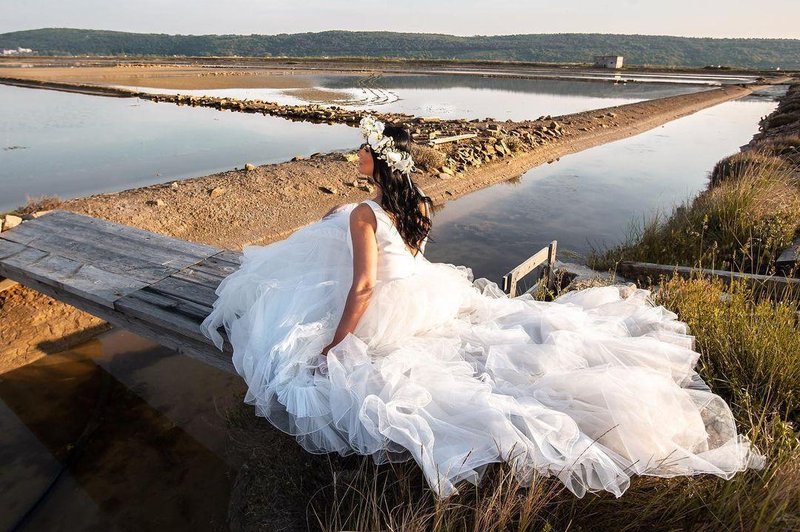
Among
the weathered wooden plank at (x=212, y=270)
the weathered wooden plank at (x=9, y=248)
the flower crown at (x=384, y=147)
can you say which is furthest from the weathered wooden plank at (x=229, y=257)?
the flower crown at (x=384, y=147)

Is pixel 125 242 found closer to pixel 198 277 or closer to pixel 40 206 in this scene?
pixel 198 277

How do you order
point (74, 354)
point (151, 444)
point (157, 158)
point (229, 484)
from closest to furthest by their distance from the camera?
point (229, 484) → point (151, 444) → point (74, 354) → point (157, 158)

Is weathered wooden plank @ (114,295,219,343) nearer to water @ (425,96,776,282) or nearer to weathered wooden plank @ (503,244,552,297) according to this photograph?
weathered wooden plank @ (503,244,552,297)

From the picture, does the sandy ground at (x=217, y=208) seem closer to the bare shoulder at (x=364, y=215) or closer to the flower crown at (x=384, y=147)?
the bare shoulder at (x=364, y=215)

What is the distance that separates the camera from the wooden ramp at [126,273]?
403cm

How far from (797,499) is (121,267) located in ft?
17.6

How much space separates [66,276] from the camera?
4742mm

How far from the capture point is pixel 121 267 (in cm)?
490

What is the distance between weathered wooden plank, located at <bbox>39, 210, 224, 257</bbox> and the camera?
5.20 meters

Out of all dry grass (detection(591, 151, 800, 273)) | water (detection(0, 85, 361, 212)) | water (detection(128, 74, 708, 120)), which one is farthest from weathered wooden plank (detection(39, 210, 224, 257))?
water (detection(128, 74, 708, 120))

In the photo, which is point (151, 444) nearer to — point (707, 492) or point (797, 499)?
point (707, 492)

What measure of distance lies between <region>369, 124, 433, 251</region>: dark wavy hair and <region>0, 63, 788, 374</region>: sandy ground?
4.76m

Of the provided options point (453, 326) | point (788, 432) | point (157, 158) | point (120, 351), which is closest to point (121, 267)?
point (120, 351)

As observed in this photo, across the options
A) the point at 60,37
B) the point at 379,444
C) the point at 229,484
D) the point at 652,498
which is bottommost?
the point at 229,484
